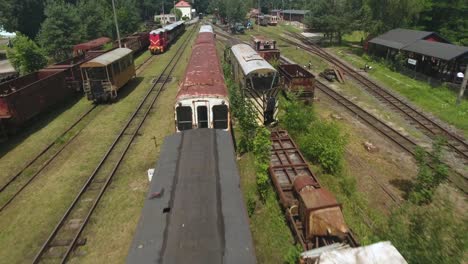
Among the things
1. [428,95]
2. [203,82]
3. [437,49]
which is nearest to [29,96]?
[203,82]

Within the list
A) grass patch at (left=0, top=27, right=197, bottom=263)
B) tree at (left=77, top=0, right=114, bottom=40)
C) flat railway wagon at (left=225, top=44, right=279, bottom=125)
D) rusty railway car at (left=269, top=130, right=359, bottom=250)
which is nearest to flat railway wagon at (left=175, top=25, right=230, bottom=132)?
rusty railway car at (left=269, top=130, right=359, bottom=250)

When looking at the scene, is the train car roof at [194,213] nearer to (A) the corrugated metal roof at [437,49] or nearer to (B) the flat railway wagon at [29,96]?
(B) the flat railway wagon at [29,96]

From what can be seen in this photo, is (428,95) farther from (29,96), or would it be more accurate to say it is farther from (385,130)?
(29,96)

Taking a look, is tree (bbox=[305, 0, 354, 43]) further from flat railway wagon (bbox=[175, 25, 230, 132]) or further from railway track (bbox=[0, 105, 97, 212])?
railway track (bbox=[0, 105, 97, 212])

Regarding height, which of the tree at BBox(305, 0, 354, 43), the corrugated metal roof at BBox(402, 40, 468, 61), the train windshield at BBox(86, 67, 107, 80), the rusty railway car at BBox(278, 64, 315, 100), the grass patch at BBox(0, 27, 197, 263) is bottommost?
the grass patch at BBox(0, 27, 197, 263)

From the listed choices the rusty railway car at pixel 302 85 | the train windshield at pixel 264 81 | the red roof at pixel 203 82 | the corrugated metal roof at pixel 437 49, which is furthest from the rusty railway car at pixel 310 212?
the corrugated metal roof at pixel 437 49

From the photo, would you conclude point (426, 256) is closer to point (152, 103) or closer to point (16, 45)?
point (152, 103)
